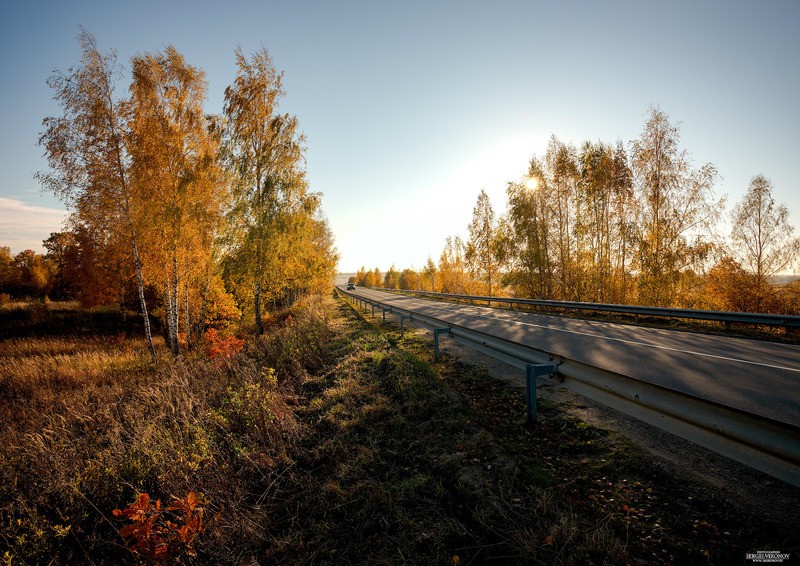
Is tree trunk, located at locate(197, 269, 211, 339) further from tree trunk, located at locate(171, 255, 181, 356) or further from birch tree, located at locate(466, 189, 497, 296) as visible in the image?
birch tree, located at locate(466, 189, 497, 296)

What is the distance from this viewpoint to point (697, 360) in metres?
6.38

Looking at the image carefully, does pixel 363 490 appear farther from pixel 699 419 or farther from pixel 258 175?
pixel 258 175

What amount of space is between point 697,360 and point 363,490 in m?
7.24

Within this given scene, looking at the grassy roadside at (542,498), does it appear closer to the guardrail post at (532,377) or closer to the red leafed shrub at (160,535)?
the guardrail post at (532,377)

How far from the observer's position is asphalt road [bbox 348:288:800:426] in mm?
4398

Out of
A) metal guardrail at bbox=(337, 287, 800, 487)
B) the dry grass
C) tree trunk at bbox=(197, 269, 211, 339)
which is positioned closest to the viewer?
metal guardrail at bbox=(337, 287, 800, 487)

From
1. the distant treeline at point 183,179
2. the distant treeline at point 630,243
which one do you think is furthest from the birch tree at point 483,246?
the distant treeline at point 183,179

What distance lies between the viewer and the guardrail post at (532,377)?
3857 mm

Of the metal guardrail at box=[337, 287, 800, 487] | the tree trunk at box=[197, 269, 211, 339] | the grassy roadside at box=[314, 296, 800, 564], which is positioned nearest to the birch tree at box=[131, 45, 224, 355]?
the tree trunk at box=[197, 269, 211, 339]

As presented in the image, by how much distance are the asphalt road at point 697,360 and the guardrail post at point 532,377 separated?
1.41m

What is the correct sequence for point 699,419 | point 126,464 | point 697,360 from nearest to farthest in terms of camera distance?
point 699,419, point 126,464, point 697,360

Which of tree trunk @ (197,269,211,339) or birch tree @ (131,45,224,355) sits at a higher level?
birch tree @ (131,45,224,355)

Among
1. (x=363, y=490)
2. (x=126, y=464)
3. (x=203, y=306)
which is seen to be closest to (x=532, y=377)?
(x=363, y=490)

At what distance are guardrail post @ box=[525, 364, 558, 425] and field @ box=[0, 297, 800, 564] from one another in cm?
24
